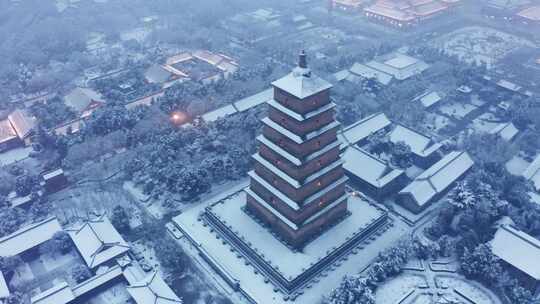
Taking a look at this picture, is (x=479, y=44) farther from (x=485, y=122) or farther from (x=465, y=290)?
(x=465, y=290)

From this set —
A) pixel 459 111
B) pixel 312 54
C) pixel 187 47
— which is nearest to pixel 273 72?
pixel 312 54

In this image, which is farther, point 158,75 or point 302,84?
point 158,75

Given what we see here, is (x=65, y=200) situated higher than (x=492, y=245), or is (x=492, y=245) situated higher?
(x=492, y=245)

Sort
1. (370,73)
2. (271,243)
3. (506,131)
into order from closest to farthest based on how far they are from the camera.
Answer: (271,243)
(506,131)
(370,73)

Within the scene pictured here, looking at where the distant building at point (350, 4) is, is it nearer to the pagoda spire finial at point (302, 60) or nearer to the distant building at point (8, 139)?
the pagoda spire finial at point (302, 60)

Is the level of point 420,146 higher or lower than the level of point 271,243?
higher

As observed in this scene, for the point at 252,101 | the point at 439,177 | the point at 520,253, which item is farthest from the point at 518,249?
the point at 252,101

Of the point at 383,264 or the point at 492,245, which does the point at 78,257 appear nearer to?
the point at 383,264

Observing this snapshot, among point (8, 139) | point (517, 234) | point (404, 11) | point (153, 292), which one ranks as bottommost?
point (8, 139)
